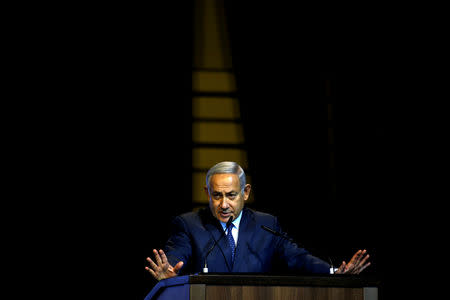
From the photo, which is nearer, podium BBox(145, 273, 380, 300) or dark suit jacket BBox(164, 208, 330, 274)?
podium BBox(145, 273, 380, 300)

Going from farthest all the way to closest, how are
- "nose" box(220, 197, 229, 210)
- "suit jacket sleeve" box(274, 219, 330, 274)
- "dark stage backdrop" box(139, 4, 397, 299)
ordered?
"dark stage backdrop" box(139, 4, 397, 299)
"nose" box(220, 197, 229, 210)
"suit jacket sleeve" box(274, 219, 330, 274)

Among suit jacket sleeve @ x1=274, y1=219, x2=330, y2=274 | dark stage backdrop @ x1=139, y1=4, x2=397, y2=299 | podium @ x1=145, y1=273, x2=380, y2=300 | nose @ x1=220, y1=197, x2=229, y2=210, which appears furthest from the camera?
dark stage backdrop @ x1=139, y1=4, x2=397, y2=299

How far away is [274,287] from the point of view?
222 cm

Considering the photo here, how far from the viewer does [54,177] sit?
4164 millimetres

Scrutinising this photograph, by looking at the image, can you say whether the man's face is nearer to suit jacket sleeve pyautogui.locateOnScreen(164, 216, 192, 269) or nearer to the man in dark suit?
the man in dark suit

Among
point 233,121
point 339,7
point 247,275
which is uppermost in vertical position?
point 339,7

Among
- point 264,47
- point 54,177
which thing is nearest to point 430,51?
point 264,47

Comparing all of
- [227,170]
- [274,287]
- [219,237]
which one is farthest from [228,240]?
[274,287]

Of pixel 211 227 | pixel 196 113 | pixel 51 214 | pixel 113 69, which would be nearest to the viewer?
pixel 211 227

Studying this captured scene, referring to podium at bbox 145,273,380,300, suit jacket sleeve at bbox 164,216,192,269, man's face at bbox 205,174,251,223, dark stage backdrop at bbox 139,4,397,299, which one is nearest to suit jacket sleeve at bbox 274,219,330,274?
man's face at bbox 205,174,251,223

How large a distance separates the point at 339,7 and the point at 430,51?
0.66m

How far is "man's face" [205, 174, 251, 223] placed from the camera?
3.16 meters

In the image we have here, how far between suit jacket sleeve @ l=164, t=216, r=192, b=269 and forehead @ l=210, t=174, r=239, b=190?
0.24 metres

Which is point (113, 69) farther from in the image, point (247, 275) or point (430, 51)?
point (247, 275)
